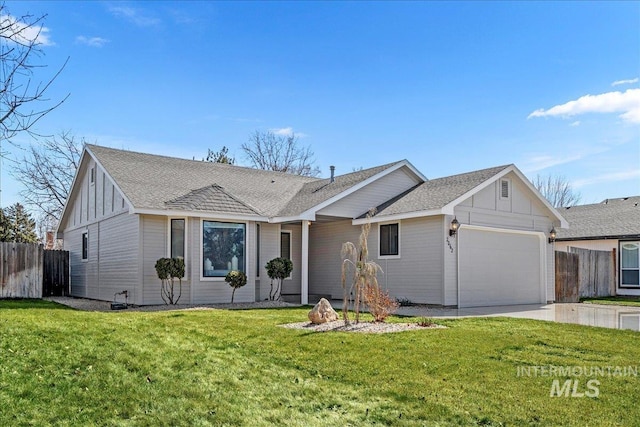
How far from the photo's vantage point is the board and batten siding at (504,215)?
15078mm

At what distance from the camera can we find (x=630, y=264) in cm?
2262

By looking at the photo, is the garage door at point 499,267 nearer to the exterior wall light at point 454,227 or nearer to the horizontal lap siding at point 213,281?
the exterior wall light at point 454,227

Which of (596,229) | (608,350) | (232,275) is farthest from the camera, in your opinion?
(596,229)

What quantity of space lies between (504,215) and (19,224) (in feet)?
95.9

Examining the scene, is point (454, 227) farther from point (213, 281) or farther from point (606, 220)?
point (606, 220)

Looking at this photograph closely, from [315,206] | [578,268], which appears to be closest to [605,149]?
[578,268]

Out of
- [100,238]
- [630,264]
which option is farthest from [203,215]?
[630,264]

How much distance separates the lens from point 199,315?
11.0 m

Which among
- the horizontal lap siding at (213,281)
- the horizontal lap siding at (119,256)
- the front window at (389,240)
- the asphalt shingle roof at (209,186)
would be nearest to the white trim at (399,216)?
the front window at (389,240)

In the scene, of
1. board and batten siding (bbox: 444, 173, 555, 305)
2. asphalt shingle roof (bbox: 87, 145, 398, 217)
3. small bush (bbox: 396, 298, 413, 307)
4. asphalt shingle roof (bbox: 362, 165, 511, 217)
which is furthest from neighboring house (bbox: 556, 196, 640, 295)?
asphalt shingle roof (bbox: 87, 145, 398, 217)

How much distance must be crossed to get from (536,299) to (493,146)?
962 centimetres

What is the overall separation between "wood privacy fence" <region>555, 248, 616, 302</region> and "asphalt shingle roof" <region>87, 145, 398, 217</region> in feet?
24.0

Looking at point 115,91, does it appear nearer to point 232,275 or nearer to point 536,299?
point 232,275

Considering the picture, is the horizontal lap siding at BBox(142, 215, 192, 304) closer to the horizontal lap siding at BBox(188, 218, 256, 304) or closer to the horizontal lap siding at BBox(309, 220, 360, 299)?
the horizontal lap siding at BBox(188, 218, 256, 304)
